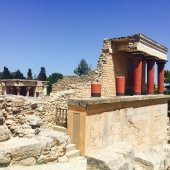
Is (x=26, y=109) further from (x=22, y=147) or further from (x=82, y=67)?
(x=82, y=67)

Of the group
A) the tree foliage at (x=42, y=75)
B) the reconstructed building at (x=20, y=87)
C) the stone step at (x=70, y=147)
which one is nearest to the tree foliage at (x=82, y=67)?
the tree foliage at (x=42, y=75)

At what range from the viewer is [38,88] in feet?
115

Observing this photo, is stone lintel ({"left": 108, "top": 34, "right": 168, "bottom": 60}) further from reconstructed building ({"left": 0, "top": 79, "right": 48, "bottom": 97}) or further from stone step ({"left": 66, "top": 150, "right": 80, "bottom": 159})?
reconstructed building ({"left": 0, "top": 79, "right": 48, "bottom": 97})

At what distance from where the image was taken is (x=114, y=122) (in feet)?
32.2

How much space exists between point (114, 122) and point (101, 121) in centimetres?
93

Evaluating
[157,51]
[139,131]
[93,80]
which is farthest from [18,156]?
[157,51]

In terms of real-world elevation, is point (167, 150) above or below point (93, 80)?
below

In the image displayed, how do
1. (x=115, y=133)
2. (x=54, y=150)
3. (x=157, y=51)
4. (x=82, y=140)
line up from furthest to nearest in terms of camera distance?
(x=157, y=51) < (x=115, y=133) < (x=82, y=140) < (x=54, y=150)

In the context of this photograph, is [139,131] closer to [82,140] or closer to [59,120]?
[59,120]

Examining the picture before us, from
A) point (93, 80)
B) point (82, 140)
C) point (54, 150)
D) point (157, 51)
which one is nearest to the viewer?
point (54, 150)

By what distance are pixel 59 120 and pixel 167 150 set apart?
4.85m

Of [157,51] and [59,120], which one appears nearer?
[59,120]

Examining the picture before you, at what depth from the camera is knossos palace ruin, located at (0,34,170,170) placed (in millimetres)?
6438

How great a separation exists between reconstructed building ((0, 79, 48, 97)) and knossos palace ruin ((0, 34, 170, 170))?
1467 cm
